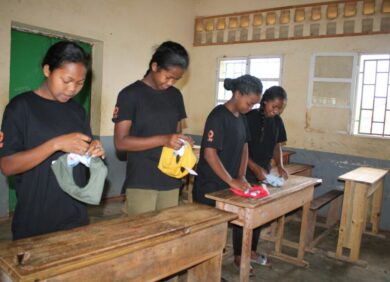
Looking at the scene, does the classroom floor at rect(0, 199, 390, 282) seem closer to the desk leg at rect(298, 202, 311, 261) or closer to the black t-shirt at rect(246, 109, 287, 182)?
the desk leg at rect(298, 202, 311, 261)

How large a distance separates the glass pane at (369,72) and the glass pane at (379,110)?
0.28 m

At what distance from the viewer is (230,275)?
3.19 meters

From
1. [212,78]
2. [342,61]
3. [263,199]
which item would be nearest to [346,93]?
[342,61]

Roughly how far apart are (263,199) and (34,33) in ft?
11.7

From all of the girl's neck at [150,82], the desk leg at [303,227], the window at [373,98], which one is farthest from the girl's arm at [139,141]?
the window at [373,98]

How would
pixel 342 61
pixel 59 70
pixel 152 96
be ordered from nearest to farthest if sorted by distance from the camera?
1. pixel 59 70
2. pixel 152 96
3. pixel 342 61

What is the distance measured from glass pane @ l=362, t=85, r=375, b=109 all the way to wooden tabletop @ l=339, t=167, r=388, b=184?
93 cm

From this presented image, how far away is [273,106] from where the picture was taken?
10.5ft

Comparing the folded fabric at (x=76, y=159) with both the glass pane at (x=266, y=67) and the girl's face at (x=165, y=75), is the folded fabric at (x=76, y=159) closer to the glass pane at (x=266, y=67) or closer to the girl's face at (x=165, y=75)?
the girl's face at (x=165, y=75)

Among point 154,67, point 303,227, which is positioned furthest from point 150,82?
point 303,227

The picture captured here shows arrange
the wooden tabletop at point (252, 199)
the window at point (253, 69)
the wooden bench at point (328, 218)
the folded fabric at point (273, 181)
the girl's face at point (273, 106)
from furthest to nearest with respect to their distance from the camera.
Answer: the window at point (253, 69), the wooden bench at point (328, 218), the girl's face at point (273, 106), the folded fabric at point (273, 181), the wooden tabletop at point (252, 199)

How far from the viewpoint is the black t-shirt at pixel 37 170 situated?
1409 millimetres

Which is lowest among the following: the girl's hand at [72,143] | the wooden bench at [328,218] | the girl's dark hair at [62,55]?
the wooden bench at [328,218]

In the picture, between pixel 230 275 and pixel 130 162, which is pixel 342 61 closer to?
pixel 230 275
